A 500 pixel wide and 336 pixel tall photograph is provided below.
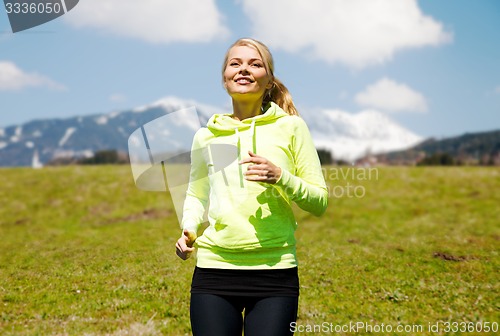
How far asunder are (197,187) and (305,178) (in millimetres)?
1328

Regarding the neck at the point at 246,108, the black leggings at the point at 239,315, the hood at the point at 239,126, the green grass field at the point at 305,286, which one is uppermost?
the neck at the point at 246,108

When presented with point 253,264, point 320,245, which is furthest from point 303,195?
point 320,245

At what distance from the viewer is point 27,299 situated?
38.0 ft

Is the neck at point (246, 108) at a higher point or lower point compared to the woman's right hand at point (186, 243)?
higher

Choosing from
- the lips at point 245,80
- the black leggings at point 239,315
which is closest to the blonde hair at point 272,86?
the lips at point 245,80

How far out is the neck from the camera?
563 centimetres

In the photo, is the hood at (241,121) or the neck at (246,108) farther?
the neck at (246,108)

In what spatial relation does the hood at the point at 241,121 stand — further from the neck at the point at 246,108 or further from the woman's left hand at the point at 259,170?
the woman's left hand at the point at 259,170

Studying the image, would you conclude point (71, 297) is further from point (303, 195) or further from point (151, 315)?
point (303, 195)

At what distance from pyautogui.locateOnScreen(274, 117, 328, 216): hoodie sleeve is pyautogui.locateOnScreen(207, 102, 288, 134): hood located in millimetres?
256

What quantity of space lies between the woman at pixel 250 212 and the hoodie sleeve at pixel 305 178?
0.01 m

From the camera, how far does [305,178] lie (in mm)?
5277

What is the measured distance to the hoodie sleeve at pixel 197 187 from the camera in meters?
5.74

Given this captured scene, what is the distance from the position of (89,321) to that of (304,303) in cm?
509
